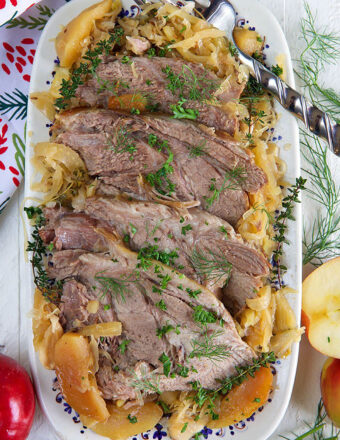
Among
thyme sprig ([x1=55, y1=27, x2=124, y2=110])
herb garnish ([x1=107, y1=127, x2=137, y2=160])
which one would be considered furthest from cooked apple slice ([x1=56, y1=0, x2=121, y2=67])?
herb garnish ([x1=107, y1=127, x2=137, y2=160])

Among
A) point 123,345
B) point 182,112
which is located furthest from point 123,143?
point 123,345

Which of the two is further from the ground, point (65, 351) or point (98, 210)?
point (98, 210)

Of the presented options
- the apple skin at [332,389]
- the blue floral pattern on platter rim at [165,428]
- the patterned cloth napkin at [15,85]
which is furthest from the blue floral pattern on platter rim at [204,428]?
the patterned cloth napkin at [15,85]

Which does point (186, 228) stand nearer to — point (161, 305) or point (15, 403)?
point (161, 305)

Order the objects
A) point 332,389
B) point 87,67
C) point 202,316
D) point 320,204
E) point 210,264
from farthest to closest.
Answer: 1. point 320,204
2. point 332,389
3. point 87,67
4. point 210,264
5. point 202,316

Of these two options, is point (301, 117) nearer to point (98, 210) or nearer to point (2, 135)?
point (98, 210)

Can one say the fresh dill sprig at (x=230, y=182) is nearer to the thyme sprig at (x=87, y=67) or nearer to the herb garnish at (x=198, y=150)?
the herb garnish at (x=198, y=150)

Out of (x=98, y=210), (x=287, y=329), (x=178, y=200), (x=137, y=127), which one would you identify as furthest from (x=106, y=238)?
(x=287, y=329)
